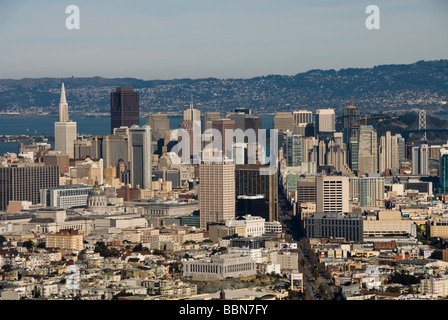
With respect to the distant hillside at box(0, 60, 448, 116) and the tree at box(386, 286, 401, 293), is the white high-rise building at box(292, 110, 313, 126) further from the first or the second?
the tree at box(386, 286, 401, 293)

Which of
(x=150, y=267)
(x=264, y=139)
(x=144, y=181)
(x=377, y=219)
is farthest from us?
(x=264, y=139)

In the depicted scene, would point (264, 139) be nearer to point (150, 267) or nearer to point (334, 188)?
point (334, 188)

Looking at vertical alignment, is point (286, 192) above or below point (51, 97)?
below

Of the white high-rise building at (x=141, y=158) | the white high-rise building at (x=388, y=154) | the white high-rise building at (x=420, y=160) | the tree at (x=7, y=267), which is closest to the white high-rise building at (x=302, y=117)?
the white high-rise building at (x=388, y=154)

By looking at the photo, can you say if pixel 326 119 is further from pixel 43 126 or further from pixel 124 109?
pixel 43 126
